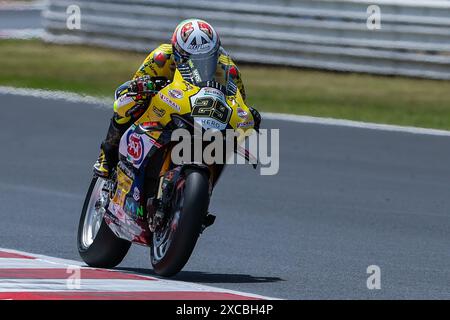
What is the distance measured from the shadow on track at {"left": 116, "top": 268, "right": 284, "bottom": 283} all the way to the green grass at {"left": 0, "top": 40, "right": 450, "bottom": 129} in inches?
294

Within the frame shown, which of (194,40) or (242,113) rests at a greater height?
(194,40)

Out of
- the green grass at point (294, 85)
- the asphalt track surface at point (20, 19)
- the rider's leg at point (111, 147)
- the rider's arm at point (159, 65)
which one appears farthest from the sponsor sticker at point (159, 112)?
the asphalt track surface at point (20, 19)

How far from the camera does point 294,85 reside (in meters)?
17.7

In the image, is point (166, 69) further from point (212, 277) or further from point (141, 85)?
point (212, 277)

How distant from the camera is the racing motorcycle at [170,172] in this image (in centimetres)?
708

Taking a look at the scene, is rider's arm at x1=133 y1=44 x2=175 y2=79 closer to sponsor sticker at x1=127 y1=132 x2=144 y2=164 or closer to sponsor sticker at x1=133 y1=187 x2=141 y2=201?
sponsor sticker at x1=127 y1=132 x2=144 y2=164

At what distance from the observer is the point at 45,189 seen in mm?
11828

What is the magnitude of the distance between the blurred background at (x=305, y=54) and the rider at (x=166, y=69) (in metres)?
7.87

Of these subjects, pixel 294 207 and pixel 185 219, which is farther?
pixel 294 207

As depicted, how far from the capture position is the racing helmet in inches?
291

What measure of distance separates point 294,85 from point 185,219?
35.4 feet

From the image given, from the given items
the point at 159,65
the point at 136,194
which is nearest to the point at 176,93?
the point at 159,65

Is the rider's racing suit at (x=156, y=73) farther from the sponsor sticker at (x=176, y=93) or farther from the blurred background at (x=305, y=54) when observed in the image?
the blurred background at (x=305, y=54)

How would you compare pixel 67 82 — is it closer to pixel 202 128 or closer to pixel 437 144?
pixel 437 144
